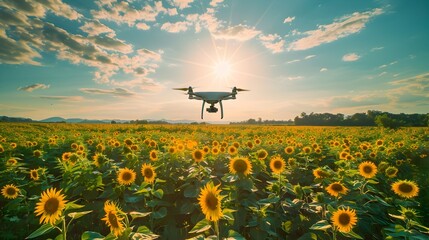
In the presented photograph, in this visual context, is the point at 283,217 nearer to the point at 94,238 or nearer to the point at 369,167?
the point at 369,167

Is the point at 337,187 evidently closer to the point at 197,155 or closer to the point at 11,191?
the point at 197,155

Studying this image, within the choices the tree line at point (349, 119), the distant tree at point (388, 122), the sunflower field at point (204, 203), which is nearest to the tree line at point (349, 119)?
the tree line at point (349, 119)

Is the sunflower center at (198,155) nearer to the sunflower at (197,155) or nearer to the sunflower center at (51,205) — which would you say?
the sunflower at (197,155)

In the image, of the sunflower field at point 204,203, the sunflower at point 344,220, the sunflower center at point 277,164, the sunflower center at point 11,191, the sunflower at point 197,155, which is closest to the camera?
the sunflower field at point 204,203

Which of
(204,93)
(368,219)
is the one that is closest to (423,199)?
(368,219)

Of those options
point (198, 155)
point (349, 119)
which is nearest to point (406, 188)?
point (198, 155)
